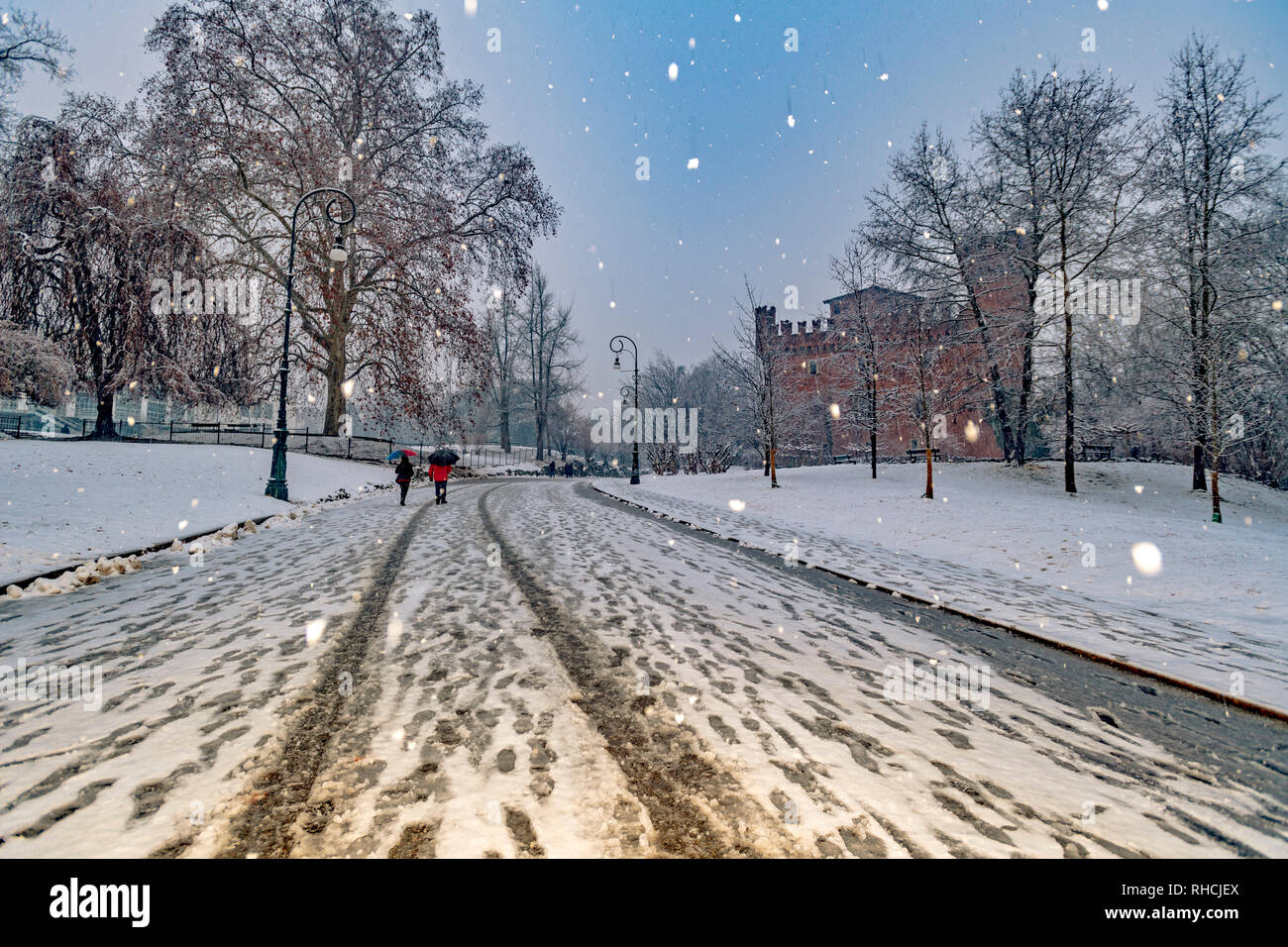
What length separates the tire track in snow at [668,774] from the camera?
1771 mm

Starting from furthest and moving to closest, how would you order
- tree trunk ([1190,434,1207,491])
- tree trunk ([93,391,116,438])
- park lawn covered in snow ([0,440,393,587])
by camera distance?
tree trunk ([1190,434,1207,491])
tree trunk ([93,391,116,438])
park lawn covered in snow ([0,440,393,587])

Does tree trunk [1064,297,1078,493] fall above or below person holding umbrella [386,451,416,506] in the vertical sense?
above

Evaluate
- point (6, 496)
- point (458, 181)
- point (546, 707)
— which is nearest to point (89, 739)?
point (546, 707)

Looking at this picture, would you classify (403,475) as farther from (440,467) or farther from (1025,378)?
(1025,378)

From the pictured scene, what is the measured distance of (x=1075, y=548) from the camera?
935cm

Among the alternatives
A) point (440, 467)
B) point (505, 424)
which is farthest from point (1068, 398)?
point (505, 424)

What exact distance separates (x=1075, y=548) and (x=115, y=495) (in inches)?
727

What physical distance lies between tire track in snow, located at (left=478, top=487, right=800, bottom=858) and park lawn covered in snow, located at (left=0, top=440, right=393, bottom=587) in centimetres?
639

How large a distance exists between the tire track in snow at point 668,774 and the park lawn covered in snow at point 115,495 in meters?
6.39

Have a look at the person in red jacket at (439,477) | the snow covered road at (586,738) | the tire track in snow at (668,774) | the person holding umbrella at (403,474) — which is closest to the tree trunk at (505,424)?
the person holding umbrella at (403,474)

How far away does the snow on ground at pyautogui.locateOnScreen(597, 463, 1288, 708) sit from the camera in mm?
4895

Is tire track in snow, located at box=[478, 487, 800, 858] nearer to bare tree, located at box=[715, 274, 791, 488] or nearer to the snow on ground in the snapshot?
the snow on ground

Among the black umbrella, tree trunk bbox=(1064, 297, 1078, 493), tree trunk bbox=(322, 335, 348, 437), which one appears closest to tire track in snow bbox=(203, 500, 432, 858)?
the black umbrella

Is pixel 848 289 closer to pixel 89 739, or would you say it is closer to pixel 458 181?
pixel 458 181
